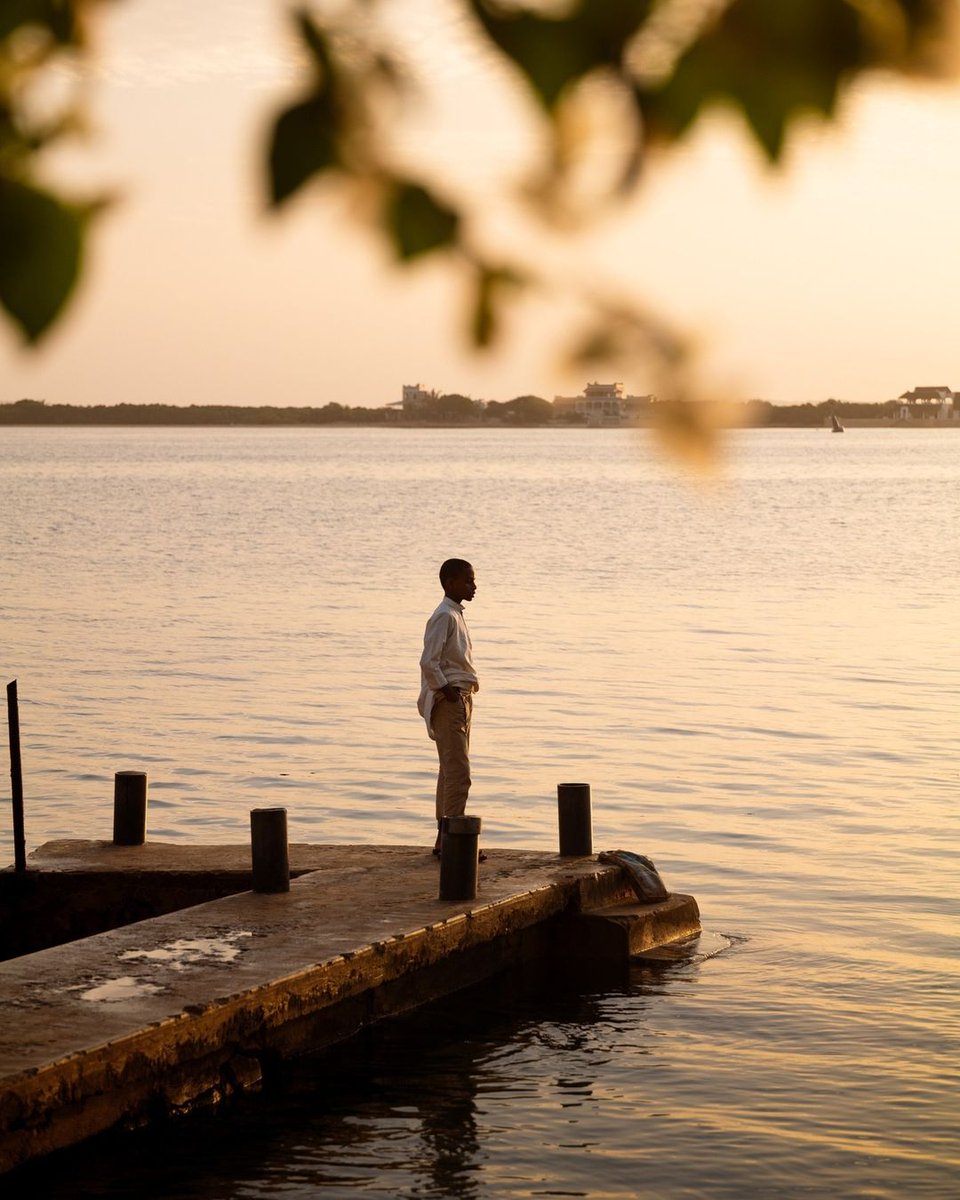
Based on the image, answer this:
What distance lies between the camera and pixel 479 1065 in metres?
11.2

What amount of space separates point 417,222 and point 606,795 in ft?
60.0

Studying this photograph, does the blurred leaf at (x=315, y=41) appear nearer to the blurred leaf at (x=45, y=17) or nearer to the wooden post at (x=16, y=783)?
the blurred leaf at (x=45, y=17)

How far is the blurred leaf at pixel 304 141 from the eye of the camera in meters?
2.66

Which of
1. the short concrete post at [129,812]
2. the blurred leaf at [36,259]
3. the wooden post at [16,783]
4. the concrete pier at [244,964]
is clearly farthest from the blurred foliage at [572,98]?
the short concrete post at [129,812]

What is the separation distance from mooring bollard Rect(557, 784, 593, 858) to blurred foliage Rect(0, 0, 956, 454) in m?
10.9

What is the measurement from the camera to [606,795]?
20812mm

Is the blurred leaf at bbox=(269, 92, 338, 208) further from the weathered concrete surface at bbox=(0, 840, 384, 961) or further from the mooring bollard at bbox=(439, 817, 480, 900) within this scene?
the weathered concrete surface at bbox=(0, 840, 384, 961)

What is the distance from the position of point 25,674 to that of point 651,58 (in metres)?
29.9

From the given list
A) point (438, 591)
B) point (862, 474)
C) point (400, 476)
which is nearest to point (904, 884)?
point (438, 591)

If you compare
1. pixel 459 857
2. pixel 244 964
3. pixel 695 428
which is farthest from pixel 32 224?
pixel 459 857

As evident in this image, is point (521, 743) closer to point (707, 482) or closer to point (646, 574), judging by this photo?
point (707, 482)

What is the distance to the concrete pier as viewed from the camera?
28.1 ft

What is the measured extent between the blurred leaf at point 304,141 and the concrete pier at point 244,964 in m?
6.17

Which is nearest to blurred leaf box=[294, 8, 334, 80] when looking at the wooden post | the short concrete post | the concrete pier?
the concrete pier
